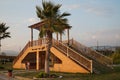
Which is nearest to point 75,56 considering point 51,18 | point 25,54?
point 51,18

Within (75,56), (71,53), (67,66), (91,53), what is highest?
(71,53)

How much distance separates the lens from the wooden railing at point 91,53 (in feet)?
103

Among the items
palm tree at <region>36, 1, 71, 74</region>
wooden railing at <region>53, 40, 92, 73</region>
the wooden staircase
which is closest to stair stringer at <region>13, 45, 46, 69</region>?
the wooden staircase

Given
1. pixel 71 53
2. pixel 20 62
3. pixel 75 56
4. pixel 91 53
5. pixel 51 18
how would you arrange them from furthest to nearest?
pixel 20 62
pixel 91 53
pixel 71 53
pixel 75 56
pixel 51 18

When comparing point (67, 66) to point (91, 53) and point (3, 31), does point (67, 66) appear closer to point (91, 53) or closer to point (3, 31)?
point (91, 53)

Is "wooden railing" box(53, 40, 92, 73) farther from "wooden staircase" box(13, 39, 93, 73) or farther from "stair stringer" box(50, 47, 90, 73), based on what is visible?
"stair stringer" box(50, 47, 90, 73)

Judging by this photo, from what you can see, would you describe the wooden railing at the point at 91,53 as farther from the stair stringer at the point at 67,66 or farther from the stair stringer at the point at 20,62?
the stair stringer at the point at 20,62

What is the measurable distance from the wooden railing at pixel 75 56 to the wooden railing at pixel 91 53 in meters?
2.87

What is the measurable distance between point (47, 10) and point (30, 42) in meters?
14.4

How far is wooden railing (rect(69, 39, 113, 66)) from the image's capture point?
31469mm

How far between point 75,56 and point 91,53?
172 inches

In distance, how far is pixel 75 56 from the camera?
28906 mm

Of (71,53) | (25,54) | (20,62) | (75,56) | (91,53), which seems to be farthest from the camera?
(20,62)

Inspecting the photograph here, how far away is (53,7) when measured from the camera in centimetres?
2516
